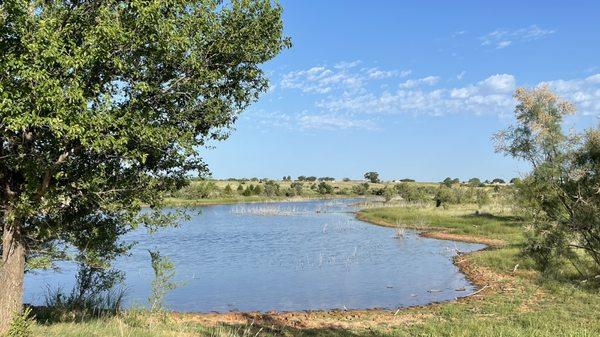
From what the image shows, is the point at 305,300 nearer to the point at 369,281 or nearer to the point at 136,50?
the point at 369,281

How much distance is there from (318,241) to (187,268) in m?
16.1

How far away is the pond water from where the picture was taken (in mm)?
24016

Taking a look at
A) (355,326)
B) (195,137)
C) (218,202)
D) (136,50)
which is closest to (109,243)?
(195,137)

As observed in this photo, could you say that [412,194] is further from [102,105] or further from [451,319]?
[102,105]

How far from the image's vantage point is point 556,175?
68.5 feet

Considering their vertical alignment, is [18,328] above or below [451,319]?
above

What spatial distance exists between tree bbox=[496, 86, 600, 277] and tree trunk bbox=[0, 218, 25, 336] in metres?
18.3

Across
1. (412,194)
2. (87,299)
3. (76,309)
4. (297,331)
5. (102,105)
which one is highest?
(102,105)

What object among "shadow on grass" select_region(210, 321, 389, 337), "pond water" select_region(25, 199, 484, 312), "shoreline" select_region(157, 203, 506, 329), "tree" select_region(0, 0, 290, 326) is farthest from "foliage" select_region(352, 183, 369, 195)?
"tree" select_region(0, 0, 290, 326)

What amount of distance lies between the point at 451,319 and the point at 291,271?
14.9 meters

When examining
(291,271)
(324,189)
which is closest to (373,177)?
(324,189)

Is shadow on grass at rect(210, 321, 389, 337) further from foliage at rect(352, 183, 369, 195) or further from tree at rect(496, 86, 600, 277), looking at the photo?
foliage at rect(352, 183, 369, 195)

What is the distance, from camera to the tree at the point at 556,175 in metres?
20.3

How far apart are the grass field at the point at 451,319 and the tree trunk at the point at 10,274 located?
Answer: 0.96m
